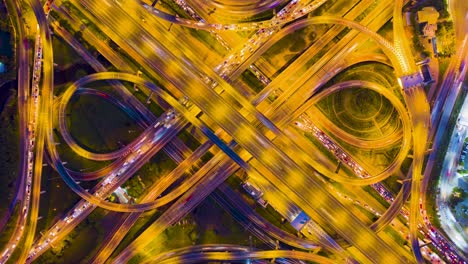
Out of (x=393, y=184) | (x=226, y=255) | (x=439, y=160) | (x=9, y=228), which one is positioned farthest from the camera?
(x=393, y=184)

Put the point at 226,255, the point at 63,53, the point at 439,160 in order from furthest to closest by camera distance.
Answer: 1. the point at 439,160
2. the point at 63,53
3. the point at 226,255

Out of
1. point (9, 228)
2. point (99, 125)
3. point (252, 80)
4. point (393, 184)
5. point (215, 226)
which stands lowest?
point (9, 228)

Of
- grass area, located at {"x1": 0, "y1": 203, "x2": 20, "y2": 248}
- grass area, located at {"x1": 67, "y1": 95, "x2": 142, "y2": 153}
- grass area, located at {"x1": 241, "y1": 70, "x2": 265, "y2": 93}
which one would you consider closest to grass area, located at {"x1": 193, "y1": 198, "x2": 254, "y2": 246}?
grass area, located at {"x1": 67, "y1": 95, "x2": 142, "y2": 153}

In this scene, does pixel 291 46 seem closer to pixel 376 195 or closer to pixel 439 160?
pixel 376 195

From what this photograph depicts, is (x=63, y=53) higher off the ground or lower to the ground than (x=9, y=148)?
higher

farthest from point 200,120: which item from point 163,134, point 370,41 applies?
point 370,41

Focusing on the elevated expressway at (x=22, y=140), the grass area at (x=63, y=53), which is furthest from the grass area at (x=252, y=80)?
the elevated expressway at (x=22, y=140)

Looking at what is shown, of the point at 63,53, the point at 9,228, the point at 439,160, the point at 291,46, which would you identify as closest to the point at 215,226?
the point at 291,46
